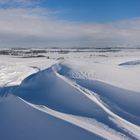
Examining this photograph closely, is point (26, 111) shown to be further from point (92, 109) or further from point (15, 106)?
point (92, 109)

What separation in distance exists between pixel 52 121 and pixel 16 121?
0.75m

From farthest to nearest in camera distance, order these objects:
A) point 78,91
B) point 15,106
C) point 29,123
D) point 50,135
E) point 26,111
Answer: point 78,91, point 15,106, point 26,111, point 29,123, point 50,135

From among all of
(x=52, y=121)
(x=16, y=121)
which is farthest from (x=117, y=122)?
(x=16, y=121)

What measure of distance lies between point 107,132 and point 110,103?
113 inches

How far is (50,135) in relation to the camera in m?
6.71

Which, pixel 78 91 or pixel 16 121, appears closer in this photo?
pixel 16 121

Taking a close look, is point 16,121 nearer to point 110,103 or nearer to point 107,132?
point 107,132

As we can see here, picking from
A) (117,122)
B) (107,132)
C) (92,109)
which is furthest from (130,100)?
(107,132)

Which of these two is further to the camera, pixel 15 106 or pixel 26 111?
pixel 15 106

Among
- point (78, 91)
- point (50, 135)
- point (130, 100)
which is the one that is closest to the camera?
point (50, 135)

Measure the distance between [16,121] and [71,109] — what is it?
1.71 m

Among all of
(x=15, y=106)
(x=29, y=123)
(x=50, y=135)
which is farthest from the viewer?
(x=15, y=106)

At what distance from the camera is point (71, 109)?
904cm

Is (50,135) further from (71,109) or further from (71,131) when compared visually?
(71,109)
